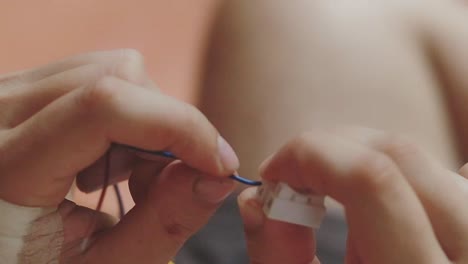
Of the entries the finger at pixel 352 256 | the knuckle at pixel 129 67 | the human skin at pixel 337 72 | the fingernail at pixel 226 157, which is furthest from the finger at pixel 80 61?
the human skin at pixel 337 72

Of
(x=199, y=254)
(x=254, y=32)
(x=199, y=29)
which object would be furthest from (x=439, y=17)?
(x=199, y=254)

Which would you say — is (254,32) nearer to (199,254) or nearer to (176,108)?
(199,254)

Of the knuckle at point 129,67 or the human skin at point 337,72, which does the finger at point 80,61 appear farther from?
the human skin at point 337,72

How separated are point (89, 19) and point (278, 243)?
601mm

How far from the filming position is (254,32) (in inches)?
34.1

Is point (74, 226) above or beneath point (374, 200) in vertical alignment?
beneath

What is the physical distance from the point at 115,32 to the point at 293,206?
613 mm

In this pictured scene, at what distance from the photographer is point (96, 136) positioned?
43 centimetres

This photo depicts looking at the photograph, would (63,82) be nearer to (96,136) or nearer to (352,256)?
(96,136)

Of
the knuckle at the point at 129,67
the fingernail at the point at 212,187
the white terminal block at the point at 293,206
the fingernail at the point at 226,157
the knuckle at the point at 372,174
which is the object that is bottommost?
the fingernail at the point at 212,187

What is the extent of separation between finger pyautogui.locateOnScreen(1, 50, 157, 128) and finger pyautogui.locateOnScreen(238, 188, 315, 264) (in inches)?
5.0

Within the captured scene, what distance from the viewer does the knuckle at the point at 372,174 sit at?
0.40 m

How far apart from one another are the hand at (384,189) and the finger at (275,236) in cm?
4

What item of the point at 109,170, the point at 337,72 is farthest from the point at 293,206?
the point at 337,72
